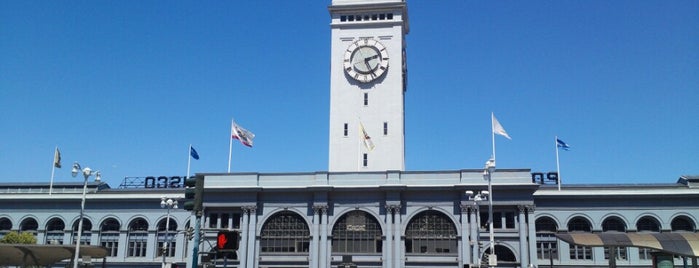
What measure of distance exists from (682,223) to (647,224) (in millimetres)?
3353

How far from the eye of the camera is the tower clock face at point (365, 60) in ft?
245

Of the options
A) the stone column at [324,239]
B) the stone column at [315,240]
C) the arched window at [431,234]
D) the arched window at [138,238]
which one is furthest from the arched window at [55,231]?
the arched window at [431,234]

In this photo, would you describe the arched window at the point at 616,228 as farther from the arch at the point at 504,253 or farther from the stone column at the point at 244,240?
the stone column at the point at 244,240

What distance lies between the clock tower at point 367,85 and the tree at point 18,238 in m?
32.3

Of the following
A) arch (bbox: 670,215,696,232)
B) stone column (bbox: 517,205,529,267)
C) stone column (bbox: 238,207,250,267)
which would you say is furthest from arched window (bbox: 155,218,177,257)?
arch (bbox: 670,215,696,232)

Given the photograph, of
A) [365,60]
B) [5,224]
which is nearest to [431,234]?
[365,60]

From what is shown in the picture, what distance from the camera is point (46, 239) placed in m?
73.4

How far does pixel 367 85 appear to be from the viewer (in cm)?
7462

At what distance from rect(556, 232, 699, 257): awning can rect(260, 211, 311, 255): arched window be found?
29143 mm

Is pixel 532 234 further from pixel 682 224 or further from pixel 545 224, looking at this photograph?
pixel 682 224

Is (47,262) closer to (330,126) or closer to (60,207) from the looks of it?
(60,207)

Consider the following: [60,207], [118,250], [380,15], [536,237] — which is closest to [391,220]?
[536,237]

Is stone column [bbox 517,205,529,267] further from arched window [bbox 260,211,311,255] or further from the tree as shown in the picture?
the tree

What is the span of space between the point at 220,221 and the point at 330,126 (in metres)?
16.3
